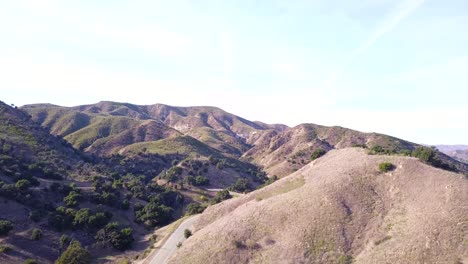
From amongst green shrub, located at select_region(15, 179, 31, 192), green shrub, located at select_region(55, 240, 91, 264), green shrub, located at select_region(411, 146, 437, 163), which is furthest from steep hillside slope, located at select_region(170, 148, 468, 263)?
green shrub, located at select_region(15, 179, 31, 192)

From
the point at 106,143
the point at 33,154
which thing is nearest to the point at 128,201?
the point at 33,154

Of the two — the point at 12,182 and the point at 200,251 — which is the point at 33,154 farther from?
the point at 200,251

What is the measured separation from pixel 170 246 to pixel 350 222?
93.2 feet

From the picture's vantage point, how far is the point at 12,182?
7694cm

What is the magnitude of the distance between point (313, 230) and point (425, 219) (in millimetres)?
14582

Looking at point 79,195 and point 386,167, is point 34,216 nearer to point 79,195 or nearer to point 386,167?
point 79,195

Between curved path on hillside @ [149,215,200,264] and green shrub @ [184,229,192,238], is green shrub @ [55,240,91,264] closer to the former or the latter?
curved path on hillside @ [149,215,200,264]

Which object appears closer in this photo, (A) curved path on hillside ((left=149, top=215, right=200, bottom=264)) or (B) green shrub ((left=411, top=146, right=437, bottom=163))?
(A) curved path on hillside ((left=149, top=215, right=200, bottom=264))

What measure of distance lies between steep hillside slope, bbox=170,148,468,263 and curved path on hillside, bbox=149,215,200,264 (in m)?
2.77

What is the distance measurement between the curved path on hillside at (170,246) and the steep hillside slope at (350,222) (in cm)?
277

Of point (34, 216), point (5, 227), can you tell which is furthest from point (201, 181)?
point (5, 227)

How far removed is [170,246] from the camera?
5572 cm

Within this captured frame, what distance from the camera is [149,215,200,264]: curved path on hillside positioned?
2013 inches

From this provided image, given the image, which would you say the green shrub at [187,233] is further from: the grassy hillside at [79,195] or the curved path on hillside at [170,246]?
Result: the grassy hillside at [79,195]
